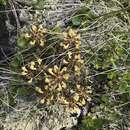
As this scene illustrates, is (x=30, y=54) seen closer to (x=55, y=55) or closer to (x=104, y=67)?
(x=55, y=55)

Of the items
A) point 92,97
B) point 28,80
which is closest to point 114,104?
point 92,97

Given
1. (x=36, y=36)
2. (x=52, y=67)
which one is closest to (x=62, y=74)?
(x=52, y=67)

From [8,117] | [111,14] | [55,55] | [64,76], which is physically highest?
[111,14]

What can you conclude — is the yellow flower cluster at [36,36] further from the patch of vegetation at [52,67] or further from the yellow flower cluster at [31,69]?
the yellow flower cluster at [31,69]

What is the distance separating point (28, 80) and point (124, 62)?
0.56 meters

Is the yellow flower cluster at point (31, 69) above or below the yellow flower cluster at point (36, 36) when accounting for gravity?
below

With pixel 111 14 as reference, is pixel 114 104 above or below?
below

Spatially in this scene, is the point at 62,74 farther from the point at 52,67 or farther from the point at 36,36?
the point at 36,36

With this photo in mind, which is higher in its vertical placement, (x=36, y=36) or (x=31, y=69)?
(x=36, y=36)

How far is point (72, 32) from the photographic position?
2.17m

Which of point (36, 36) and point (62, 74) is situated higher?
point (36, 36)

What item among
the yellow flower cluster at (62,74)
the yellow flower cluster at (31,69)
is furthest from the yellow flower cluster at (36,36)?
the yellow flower cluster at (31,69)

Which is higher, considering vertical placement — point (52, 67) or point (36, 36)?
point (36, 36)

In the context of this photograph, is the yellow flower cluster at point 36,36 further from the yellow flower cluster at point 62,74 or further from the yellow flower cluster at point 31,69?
the yellow flower cluster at point 31,69
